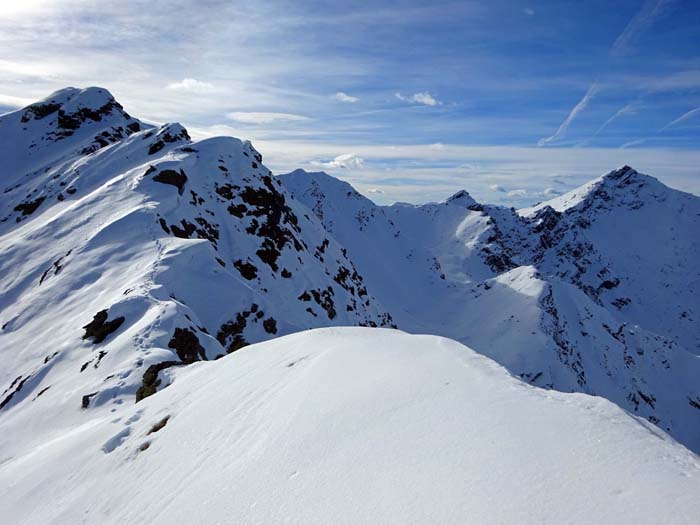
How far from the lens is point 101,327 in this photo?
69.7 feet

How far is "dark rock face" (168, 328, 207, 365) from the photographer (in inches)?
767

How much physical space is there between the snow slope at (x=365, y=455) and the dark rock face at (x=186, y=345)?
672cm

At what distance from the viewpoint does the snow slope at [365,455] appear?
512cm

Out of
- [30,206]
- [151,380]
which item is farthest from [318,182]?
[151,380]

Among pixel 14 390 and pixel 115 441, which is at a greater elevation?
pixel 115 441

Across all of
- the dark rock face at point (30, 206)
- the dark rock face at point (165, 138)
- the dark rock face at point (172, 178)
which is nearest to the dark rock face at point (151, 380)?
the dark rock face at point (172, 178)

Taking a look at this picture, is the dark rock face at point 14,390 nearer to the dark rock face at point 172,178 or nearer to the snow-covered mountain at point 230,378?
the snow-covered mountain at point 230,378

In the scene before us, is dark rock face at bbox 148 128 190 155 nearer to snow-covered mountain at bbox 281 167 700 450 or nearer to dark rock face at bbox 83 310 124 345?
dark rock face at bbox 83 310 124 345

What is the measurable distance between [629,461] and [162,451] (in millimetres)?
9256

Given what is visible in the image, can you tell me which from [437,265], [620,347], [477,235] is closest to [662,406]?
[620,347]

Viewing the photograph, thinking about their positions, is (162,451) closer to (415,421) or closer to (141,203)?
(415,421)

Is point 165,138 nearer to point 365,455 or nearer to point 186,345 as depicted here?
point 186,345

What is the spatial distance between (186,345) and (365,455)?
1583 cm

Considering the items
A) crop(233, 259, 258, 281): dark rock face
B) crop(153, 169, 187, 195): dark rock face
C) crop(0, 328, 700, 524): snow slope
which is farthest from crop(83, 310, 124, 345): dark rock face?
crop(153, 169, 187, 195): dark rock face
